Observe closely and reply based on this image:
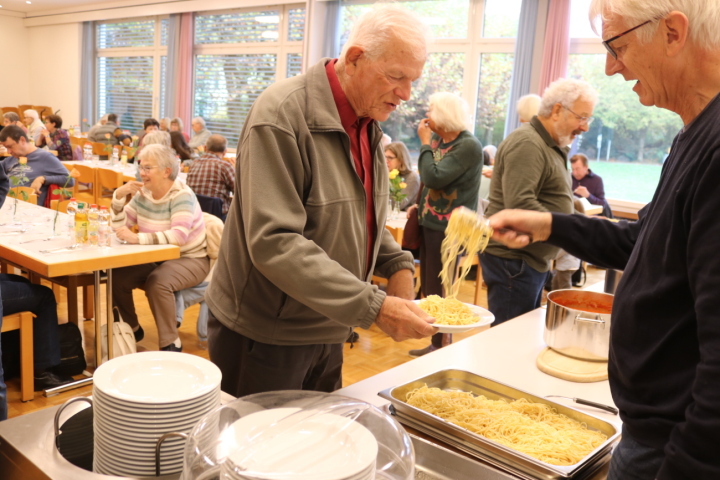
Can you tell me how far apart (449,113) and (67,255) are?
227cm

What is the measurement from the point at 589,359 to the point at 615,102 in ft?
22.3

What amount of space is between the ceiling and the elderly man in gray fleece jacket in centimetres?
1205

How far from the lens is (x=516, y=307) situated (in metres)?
2.95

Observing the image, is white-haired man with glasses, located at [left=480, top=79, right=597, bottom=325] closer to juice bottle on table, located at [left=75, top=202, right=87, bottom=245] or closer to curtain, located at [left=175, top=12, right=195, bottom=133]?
juice bottle on table, located at [left=75, top=202, right=87, bottom=245]

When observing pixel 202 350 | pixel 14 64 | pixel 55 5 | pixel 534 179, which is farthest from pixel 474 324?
pixel 14 64

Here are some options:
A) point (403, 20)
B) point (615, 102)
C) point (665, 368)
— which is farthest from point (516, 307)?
point (615, 102)

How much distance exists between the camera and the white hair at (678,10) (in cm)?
91

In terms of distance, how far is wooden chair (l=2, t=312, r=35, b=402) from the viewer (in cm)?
321

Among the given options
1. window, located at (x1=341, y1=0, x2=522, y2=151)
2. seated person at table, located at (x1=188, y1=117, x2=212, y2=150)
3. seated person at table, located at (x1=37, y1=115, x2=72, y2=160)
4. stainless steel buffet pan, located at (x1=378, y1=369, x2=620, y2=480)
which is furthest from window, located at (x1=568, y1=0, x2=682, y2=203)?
seated person at table, located at (x1=37, y1=115, x2=72, y2=160)

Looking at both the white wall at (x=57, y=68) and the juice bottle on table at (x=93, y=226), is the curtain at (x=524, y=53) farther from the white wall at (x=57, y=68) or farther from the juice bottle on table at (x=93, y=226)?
the white wall at (x=57, y=68)

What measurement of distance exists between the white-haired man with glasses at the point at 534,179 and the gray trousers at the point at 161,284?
1915 millimetres

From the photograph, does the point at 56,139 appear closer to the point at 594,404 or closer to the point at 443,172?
the point at 443,172

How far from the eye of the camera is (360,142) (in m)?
1.75

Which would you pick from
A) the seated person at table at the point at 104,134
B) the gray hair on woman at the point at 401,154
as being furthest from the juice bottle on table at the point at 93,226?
the seated person at table at the point at 104,134
